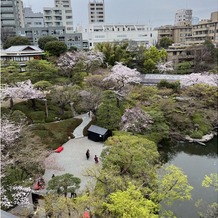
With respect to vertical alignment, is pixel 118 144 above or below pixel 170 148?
above

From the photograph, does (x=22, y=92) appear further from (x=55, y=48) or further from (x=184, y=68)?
(x=184, y=68)

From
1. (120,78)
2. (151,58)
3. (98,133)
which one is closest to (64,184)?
(98,133)

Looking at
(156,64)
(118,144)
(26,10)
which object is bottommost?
(118,144)

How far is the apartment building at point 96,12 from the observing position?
233 ft

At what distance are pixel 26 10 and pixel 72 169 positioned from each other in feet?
228

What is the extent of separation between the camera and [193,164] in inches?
682

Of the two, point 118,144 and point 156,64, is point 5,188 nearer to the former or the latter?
point 118,144

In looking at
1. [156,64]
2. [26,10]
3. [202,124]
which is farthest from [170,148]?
[26,10]

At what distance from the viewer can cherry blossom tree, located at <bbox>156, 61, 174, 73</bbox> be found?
1484 inches

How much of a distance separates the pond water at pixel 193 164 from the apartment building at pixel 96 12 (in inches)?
2364

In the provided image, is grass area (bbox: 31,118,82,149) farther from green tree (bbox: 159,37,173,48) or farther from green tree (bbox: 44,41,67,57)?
green tree (bbox: 159,37,173,48)

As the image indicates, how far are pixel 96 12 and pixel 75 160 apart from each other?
6454 centimetres

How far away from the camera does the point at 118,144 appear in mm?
12789

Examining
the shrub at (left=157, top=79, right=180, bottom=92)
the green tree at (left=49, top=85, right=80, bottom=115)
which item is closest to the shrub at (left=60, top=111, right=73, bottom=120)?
the green tree at (left=49, top=85, right=80, bottom=115)
